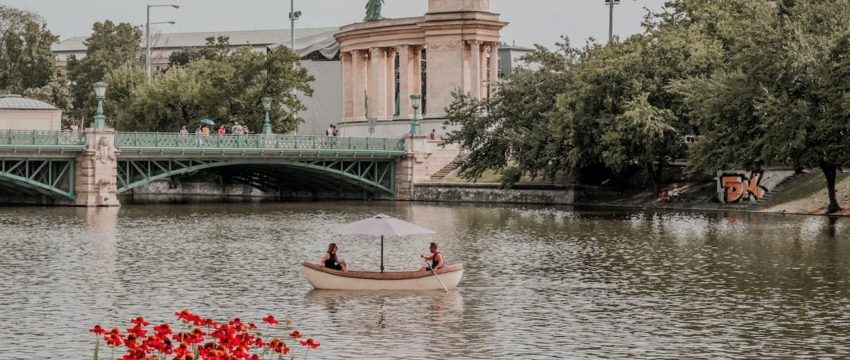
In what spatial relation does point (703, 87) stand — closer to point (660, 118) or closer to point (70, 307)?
point (660, 118)

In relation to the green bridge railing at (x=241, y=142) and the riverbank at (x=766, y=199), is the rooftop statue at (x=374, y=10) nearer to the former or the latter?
the green bridge railing at (x=241, y=142)

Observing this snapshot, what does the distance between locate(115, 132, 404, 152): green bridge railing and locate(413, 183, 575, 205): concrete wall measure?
377cm

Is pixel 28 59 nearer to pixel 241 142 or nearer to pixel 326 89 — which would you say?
pixel 326 89

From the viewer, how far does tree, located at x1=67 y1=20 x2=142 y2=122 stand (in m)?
164

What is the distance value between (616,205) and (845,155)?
20296mm

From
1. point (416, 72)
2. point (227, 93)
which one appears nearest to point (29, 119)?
point (227, 93)

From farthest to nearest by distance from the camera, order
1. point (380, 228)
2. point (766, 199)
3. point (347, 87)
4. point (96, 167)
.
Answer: point (347, 87) < point (96, 167) < point (766, 199) < point (380, 228)

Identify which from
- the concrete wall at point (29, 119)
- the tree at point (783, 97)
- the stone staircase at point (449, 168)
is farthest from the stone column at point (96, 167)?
the tree at point (783, 97)

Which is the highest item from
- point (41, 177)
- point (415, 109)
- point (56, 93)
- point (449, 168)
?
point (56, 93)

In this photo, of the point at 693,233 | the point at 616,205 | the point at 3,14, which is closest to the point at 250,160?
the point at 616,205

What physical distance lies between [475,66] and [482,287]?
76.6m

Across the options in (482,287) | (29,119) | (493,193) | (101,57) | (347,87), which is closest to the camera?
(482,287)

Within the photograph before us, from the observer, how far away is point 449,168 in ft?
338

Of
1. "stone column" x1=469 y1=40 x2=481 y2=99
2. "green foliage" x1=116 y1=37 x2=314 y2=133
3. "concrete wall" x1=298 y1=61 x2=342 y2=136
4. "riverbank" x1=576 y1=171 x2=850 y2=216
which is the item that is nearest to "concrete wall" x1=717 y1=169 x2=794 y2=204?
"riverbank" x1=576 y1=171 x2=850 y2=216
